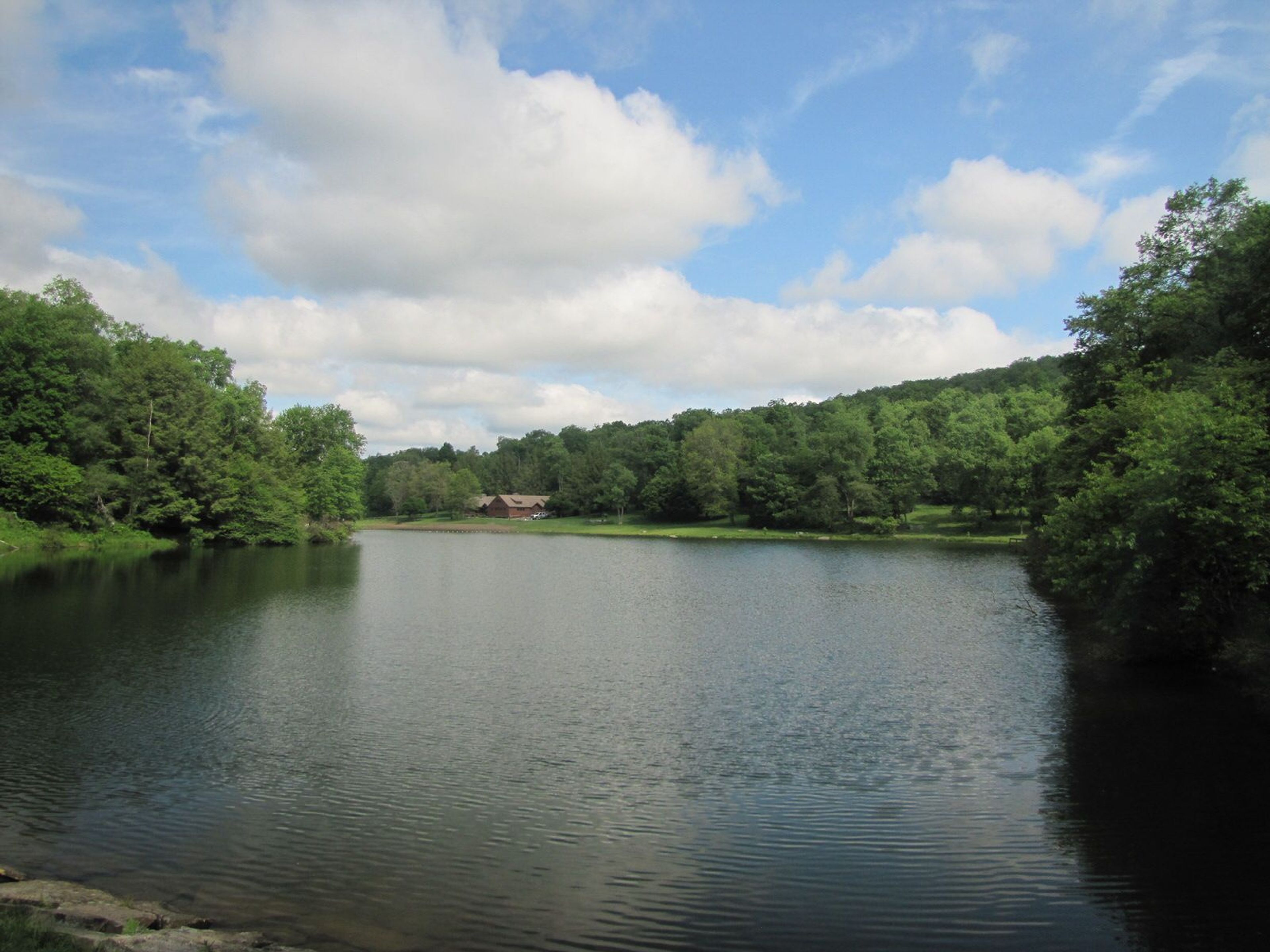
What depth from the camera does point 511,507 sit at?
13612 centimetres

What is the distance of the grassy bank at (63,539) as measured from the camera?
4781 centimetres

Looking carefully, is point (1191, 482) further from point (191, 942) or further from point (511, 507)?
point (511, 507)

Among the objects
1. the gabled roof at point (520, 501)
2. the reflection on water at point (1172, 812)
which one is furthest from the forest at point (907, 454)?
the gabled roof at point (520, 501)

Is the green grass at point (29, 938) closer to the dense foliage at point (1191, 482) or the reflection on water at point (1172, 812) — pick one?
the reflection on water at point (1172, 812)

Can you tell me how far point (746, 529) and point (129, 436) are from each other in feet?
199

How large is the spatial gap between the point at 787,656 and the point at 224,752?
1355 centimetres

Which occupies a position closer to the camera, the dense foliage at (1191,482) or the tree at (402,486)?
the dense foliage at (1191,482)

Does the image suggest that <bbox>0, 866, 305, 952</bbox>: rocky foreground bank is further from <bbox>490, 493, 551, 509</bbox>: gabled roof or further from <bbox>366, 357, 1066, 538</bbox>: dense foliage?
<bbox>490, 493, 551, 509</bbox>: gabled roof

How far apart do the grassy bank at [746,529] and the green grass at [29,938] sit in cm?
7175

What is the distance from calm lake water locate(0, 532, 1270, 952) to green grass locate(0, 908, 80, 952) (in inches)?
71.3

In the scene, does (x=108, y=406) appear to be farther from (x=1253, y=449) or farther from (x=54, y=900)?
(x=1253, y=449)

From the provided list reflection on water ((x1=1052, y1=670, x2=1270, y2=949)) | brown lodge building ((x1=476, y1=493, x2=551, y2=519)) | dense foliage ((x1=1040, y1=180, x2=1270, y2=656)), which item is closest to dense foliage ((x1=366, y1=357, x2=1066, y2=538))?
brown lodge building ((x1=476, y1=493, x2=551, y2=519))

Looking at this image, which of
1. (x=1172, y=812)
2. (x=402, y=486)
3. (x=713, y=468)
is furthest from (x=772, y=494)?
(x=1172, y=812)

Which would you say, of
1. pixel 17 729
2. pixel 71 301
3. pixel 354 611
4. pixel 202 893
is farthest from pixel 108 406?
pixel 202 893
